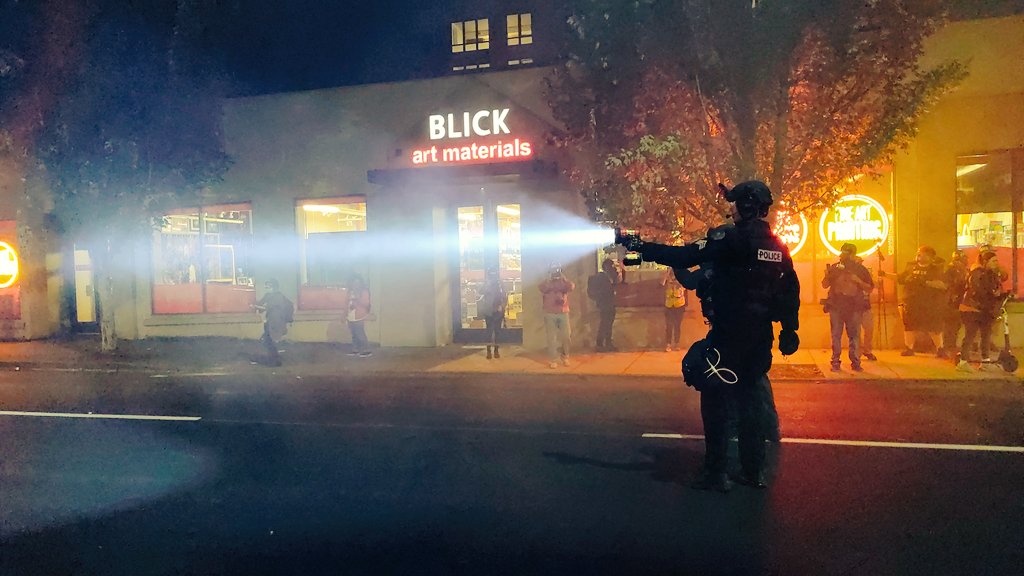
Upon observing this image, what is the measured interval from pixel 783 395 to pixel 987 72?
758 centimetres

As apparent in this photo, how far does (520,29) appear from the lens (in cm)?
1952

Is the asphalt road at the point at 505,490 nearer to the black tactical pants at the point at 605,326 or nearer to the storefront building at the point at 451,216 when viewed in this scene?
the black tactical pants at the point at 605,326

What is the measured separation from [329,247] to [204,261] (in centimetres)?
320

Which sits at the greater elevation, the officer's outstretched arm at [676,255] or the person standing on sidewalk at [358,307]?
the officer's outstretched arm at [676,255]

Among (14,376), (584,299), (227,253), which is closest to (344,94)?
(227,253)

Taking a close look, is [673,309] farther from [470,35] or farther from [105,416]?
[470,35]

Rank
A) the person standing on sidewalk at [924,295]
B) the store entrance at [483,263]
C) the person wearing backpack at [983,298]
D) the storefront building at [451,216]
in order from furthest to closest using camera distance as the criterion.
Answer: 1. the store entrance at [483,263]
2. the storefront building at [451,216]
3. the person standing on sidewalk at [924,295]
4. the person wearing backpack at [983,298]

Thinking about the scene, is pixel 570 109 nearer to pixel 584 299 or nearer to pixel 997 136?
pixel 584 299

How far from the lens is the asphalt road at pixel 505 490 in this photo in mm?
4746

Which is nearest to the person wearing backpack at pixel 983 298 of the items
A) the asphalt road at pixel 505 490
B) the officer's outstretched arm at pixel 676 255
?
the asphalt road at pixel 505 490

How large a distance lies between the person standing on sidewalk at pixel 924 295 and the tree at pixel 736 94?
2.00m

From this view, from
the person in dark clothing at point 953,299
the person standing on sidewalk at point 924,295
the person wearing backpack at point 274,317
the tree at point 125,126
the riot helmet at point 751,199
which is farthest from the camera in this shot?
the tree at point 125,126

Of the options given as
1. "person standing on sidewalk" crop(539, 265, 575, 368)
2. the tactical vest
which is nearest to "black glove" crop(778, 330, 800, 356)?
the tactical vest

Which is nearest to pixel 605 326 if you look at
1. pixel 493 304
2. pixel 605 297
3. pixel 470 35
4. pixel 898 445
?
pixel 605 297
